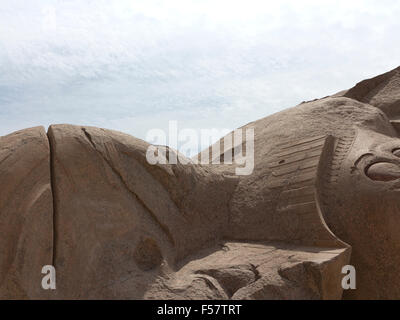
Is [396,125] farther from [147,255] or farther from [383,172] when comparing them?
[147,255]

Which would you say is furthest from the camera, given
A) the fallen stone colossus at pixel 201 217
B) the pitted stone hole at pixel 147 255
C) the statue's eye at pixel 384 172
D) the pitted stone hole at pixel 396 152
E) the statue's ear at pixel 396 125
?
the statue's ear at pixel 396 125

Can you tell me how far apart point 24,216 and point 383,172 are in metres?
2.53

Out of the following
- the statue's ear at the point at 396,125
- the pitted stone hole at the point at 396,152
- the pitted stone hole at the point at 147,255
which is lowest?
the pitted stone hole at the point at 147,255

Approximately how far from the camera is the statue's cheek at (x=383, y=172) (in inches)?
146

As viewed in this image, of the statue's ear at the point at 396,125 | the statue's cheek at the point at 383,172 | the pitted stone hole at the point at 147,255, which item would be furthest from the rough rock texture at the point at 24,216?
the statue's ear at the point at 396,125

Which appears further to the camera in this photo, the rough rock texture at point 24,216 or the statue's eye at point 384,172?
the statue's eye at point 384,172

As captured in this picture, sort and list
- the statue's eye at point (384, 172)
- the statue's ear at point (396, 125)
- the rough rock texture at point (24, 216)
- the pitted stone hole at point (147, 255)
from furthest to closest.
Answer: the statue's ear at point (396, 125)
the statue's eye at point (384, 172)
the pitted stone hole at point (147, 255)
the rough rock texture at point (24, 216)

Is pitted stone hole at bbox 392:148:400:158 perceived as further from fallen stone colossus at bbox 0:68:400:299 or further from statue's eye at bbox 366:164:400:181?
statue's eye at bbox 366:164:400:181

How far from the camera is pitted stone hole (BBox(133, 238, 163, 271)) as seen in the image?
3.45 metres

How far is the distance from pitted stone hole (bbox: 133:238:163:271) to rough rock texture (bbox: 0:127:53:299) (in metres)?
0.59

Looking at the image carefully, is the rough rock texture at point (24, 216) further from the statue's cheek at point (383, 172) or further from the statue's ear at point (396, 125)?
the statue's ear at point (396, 125)

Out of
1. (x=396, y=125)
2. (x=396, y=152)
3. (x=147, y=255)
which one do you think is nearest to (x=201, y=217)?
(x=147, y=255)

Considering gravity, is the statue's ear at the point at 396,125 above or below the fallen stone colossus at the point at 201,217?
above

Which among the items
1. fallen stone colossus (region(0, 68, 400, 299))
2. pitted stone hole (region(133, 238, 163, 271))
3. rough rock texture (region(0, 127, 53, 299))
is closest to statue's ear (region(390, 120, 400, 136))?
fallen stone colossus (region(0, 68, 400, 299))
